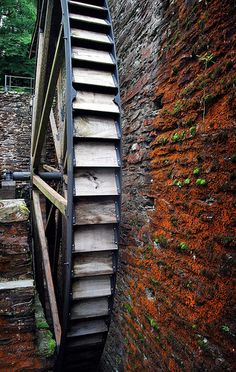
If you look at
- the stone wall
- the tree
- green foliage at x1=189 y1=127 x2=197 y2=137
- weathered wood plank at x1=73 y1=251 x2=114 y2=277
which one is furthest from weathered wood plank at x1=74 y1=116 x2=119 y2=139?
the tree

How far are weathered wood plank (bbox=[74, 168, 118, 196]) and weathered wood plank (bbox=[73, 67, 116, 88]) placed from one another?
2.41 ft

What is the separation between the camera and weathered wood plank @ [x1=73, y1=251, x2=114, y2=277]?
2309 mm

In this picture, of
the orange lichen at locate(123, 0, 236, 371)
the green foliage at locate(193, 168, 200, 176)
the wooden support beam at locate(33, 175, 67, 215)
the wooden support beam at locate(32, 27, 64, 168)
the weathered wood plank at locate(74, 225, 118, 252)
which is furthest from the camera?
the wooden support beam at locate(32, 27, 64, 168)

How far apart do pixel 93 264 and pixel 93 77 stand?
154 cm

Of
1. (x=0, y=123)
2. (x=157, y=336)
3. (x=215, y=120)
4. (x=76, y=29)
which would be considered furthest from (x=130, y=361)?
(x=0, y=123)

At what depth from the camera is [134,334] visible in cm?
315

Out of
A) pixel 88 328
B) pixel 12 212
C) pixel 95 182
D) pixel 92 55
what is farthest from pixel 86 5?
pixel 88 328

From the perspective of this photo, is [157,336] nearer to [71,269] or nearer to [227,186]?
[71,269]

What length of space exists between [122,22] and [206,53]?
1.96m

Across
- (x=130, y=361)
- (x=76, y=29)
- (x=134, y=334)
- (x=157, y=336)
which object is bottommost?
(x=130, y=361)

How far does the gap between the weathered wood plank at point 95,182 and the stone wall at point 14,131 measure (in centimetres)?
754

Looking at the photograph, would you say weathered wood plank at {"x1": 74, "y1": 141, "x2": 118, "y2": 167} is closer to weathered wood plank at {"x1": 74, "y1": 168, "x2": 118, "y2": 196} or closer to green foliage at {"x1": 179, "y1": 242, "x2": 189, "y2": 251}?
weathered wood plank at {"x1": 74, "y1": 168, "x2": 118, "y2": 196}

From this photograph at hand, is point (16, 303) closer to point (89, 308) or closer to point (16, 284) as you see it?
point (16, 284)

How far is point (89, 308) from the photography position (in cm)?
243
